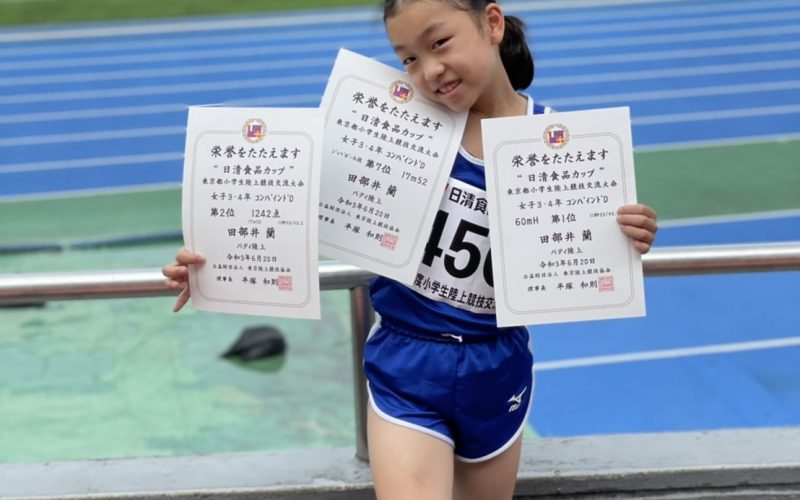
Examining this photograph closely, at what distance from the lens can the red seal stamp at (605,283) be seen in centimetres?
204

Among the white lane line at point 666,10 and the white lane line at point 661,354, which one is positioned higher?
the white lane line at point 666,10

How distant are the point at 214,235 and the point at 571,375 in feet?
12.1

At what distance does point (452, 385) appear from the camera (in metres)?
2.06

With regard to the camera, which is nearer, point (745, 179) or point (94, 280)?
point (94, 280)

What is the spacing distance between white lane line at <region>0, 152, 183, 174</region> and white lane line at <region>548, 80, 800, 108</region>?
3701mm

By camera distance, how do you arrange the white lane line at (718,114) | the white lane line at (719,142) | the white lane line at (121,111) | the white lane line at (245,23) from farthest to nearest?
the white lane line at (245,23), the white lane line at (121,111), the white lane line at (718,114), the white lane line at (719,142)

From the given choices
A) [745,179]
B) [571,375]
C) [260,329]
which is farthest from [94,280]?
[745,179]

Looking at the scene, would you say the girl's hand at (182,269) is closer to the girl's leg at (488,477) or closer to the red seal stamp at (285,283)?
the red seal stamp at (285,283)

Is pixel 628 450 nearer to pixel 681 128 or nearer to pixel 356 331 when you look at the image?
pixel 356 331

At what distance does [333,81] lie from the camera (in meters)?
2.10

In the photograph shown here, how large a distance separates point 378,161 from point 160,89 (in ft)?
33.8

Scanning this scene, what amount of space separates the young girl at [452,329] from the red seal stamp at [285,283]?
0.52ft

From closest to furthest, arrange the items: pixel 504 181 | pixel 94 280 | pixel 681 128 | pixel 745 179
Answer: pixel 504 181
pixel 94 280
pixel 745 179
pixel 681 128

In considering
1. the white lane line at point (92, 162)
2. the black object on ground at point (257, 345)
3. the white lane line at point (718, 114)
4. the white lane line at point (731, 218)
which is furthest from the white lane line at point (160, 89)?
the black object on ground at point (257, 345)
